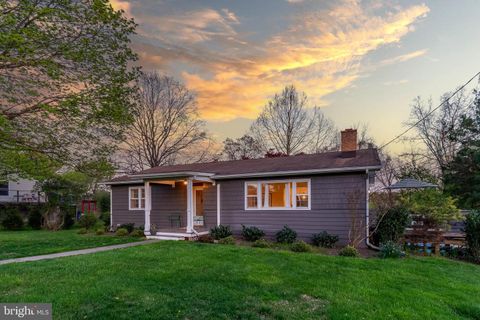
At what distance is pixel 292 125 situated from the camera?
2727cm

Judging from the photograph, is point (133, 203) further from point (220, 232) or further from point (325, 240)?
point (325, 240)

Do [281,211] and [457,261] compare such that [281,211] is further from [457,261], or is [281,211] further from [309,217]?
[457,261]

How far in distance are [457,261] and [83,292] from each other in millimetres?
10485

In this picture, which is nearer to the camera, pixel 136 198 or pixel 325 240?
pixel 325 240

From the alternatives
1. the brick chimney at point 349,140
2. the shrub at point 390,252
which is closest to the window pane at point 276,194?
the brick chimney at point 349,140

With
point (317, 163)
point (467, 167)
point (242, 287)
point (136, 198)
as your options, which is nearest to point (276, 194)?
point (317, 163)

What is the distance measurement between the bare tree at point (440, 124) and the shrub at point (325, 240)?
16.9 meters

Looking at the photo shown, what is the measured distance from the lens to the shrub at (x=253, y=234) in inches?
481

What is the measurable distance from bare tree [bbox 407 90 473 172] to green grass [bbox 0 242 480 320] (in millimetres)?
19399

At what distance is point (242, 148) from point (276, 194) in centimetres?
1777

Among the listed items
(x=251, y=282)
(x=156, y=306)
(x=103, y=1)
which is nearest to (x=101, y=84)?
(x=103, y=1)

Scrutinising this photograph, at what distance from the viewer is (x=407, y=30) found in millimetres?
12078

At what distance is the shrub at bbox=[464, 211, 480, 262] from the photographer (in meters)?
9.67

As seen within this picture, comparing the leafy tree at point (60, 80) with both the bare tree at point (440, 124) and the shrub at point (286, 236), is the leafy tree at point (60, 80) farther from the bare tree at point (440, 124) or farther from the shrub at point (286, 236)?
the bare tree at point (440, 124)
